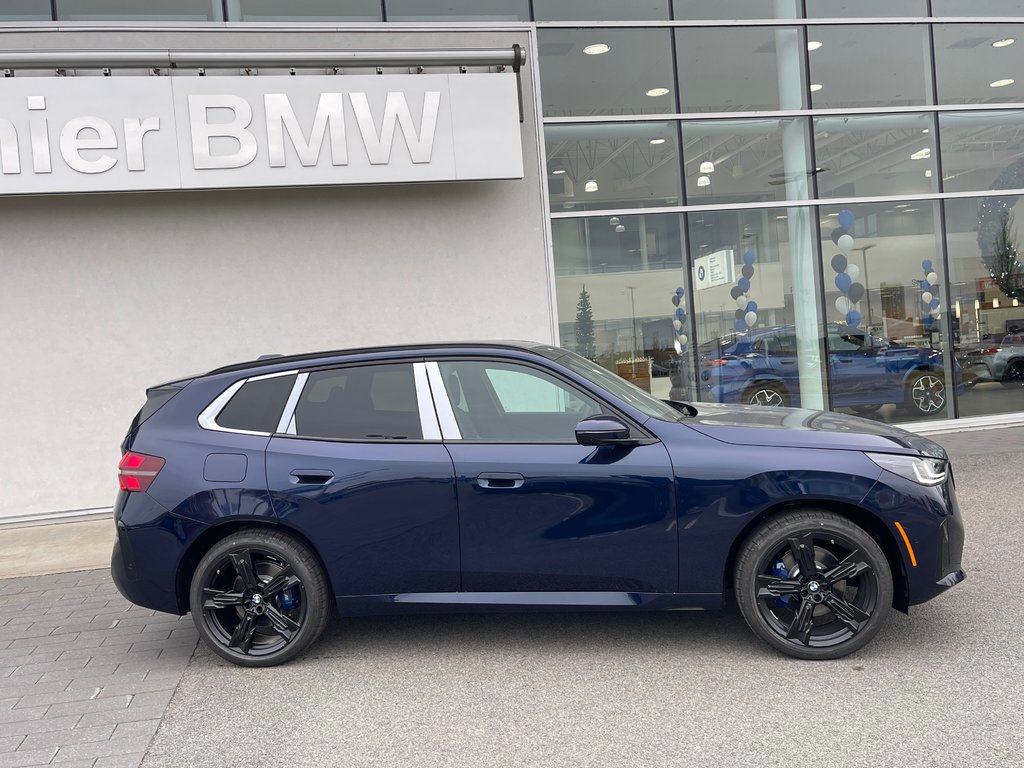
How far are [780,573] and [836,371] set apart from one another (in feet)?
27.1

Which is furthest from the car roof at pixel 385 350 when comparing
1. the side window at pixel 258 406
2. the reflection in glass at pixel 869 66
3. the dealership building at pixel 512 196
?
the reflection in glass at pixel 869 66

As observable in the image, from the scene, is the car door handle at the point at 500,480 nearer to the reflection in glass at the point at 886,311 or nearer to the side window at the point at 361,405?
the side window at the point at 361,405

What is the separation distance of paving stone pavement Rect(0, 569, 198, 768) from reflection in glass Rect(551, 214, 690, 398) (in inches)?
255

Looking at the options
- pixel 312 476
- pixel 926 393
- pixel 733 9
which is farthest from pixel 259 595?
pixel 926 393

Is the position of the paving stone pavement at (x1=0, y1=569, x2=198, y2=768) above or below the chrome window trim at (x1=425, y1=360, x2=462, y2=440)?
below

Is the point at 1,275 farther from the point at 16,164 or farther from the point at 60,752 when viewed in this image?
the point at 60,752

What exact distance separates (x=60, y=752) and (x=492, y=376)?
262cm

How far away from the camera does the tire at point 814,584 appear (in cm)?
406

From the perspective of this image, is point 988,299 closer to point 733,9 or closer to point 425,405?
point 733,9

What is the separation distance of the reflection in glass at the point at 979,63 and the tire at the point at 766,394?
188 inches

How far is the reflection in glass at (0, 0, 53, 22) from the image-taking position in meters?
9.58

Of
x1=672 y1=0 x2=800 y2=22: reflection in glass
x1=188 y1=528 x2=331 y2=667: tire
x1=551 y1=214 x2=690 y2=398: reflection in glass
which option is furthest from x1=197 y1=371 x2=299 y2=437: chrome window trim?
x1=672 y1=0 x2=800 y2=22: reflection in glass

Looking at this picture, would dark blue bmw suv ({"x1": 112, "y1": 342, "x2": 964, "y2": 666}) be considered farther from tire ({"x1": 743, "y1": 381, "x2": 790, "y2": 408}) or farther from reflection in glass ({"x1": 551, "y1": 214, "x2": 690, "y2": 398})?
tire ({"x1": 743, "y1": 381, "x2": 790, "y2": 408})

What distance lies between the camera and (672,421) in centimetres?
438
